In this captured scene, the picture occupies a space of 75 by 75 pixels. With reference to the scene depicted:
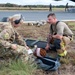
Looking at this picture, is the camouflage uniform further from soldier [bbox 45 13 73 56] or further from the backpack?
soldier [bbox 45 13 73 56]

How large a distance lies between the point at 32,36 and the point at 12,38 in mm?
3609

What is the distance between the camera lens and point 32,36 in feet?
30.6

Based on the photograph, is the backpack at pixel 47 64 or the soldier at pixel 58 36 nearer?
the backpack at pixel 47 64

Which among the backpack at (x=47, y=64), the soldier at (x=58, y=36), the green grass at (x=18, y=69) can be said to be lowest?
the backpack at (x=47, y=64)

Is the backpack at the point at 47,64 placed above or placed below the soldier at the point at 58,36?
below

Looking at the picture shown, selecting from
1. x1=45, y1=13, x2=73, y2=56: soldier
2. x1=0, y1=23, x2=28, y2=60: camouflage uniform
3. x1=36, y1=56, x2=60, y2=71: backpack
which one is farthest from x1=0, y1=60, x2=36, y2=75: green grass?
x1=45, y1=13, x2=73, y2=56: soldier

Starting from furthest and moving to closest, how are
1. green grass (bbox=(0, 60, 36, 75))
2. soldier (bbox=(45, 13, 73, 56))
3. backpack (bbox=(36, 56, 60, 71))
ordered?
soldier (bbox=(45, 13, 73, 56)), backpack (bbox=(36, 56, 60, 71)), green grass (bbox=(0, 60, 36, 75))

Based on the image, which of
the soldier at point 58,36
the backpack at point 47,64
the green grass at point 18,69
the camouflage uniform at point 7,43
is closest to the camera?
the green grass at point 18,69

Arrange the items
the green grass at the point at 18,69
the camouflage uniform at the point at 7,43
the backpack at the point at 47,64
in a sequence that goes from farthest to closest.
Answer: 1. the backpack at the point at 47,64
2. the camouflage uniform at the point at 7,43
3. the green grass at the point at 18,69

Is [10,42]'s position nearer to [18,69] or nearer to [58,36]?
[18,69]

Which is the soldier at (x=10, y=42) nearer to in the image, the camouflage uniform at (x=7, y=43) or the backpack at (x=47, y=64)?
the camouflage uniform at (x=7, y=43)

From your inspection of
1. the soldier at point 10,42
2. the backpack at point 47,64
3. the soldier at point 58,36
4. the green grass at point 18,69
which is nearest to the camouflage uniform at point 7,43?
the soldier at point 10,42

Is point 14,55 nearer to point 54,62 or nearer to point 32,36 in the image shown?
point 54,62

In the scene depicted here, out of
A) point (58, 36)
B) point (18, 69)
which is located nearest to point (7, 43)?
point (18, 69)
